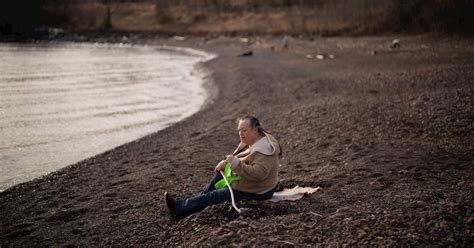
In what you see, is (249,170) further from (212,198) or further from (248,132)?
(212,198)

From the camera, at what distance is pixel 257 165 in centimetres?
625

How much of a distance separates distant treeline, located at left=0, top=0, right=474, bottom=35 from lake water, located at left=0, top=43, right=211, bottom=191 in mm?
20876

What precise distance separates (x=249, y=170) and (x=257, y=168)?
11 cm

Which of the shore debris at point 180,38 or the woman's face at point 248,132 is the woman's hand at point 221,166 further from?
the shore debris at point 180,38

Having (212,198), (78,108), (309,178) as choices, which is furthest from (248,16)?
(212,198)

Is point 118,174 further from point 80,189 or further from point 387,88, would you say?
point 387,88

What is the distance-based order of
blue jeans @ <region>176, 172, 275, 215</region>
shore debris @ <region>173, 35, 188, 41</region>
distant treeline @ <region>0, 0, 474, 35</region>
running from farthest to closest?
shore debris @ <region>173, 35, 188, 41</region> → distant treeline @ <region>0, 0, 474, 35</region> → blue jeans @ <region>176, 172, 275, 215</region>

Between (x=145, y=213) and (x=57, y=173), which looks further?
(x=57, y=173)

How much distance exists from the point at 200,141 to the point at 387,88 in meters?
8.23

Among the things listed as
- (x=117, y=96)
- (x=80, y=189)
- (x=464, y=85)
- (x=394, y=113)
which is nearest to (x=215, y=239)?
(x=80, y=189)

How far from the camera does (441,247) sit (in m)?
4.79

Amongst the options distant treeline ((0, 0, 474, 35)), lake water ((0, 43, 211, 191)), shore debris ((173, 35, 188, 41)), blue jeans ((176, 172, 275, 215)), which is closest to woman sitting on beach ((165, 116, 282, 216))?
blue jeans ((176, 172, 275, 215))

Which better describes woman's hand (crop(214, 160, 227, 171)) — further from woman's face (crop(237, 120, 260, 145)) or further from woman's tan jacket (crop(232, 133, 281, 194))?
woman's face (crop(237, 120, 260, 145))

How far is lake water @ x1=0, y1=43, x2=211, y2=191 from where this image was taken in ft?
41.4
